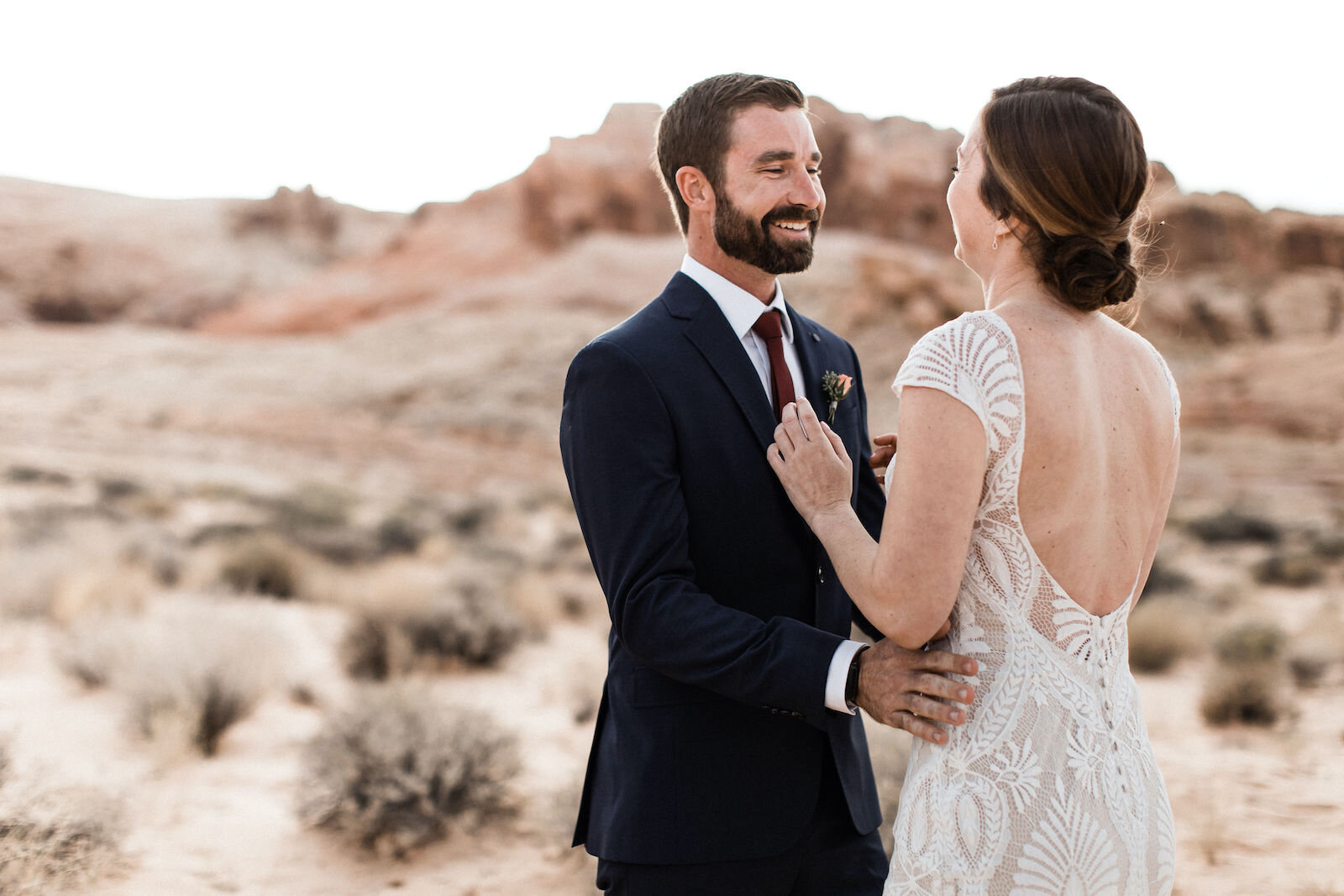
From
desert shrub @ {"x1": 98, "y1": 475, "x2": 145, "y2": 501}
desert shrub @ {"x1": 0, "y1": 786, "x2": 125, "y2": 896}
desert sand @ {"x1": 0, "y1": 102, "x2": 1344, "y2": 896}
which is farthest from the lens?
desert shrub @ {"x1": 98, "y1": 475, "x2": 145, "y2": 501}

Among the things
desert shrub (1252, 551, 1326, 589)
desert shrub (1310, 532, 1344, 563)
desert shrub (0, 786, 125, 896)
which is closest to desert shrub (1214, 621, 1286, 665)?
desert shrub (1252, 551, 1326, 589)

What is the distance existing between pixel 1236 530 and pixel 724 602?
1684cm

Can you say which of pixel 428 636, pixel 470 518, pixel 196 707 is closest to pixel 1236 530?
pixel 470 518

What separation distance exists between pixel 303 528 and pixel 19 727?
7321 mm

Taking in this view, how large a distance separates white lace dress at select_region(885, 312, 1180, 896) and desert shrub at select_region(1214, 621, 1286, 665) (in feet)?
24.1

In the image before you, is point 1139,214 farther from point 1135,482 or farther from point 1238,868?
point 1238,868

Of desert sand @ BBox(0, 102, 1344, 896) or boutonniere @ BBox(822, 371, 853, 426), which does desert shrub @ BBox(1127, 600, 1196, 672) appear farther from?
boutonniere @ BBox(822, 371, 853, 426)

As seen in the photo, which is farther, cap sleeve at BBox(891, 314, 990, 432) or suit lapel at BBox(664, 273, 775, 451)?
suit lapel at BBox(664, 273, 775, 451)

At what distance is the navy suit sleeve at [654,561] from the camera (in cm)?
177

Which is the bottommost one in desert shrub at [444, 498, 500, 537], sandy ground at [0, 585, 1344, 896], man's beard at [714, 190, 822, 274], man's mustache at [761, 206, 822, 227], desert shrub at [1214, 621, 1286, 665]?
desert shrub at [444, 498, 500, 537]

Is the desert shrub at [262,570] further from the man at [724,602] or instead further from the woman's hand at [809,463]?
the woman's hand at [809,463]

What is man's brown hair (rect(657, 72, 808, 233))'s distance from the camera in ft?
7.27

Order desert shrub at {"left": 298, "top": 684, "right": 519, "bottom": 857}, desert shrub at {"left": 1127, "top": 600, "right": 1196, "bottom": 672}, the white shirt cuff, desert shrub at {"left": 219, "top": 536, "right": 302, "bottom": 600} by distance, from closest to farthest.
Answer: the white shirt cuff, desert shrub at {"left": 298, "top": 684, "right": 519, "bottom": 857}, desert shrub at {"left": 1127, "top": 600, "right": 1196, "bottom": 672}, desert shrub at {"left": 219, "top": 536, "right": 302, "bottom": 600}

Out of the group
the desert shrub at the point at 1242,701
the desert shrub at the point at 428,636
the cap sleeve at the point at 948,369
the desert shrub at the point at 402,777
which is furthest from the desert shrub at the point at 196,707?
the desert shrub at the point at 1242,701
